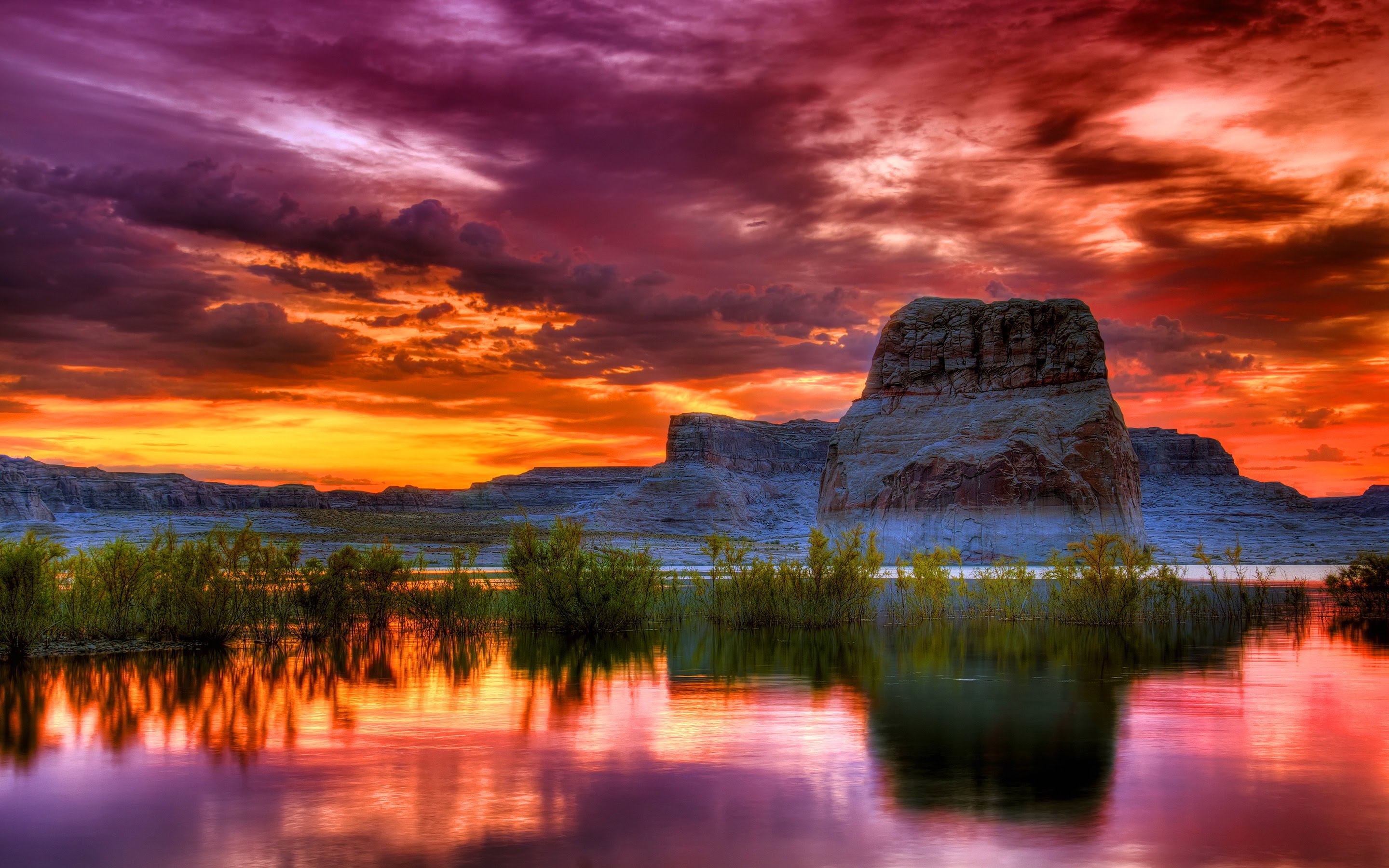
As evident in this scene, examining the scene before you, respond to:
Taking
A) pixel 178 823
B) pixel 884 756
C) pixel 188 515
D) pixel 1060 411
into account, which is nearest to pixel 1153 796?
pixel 884 756

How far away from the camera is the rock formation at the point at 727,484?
145 metres

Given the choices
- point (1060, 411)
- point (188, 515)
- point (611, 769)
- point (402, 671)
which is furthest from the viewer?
point (188, 515)

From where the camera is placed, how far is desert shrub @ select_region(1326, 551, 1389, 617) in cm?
3045

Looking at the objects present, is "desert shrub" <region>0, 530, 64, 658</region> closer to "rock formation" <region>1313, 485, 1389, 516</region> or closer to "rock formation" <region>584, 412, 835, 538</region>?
"rock formation" <region>584, 412, 835, 538</region>

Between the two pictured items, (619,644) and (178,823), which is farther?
(619,644)

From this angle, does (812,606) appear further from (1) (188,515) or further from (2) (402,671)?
(1) (188,515)

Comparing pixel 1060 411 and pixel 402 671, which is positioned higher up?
pixel 1060 411

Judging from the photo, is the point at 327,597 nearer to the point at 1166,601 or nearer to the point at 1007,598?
the point at 1007,598

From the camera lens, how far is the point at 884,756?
10.6 metres

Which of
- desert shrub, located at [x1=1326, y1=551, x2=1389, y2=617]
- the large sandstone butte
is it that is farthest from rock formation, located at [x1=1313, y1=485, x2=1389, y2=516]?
desert shrub, located at [x1=1326, y1=551, x2=1389, y2=617]

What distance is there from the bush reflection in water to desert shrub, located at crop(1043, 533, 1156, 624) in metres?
1.18

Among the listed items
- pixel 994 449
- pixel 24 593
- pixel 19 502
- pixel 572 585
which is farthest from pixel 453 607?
pixel 19 502

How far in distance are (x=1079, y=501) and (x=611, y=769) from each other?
7134 cm

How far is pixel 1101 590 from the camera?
85.1 feet
